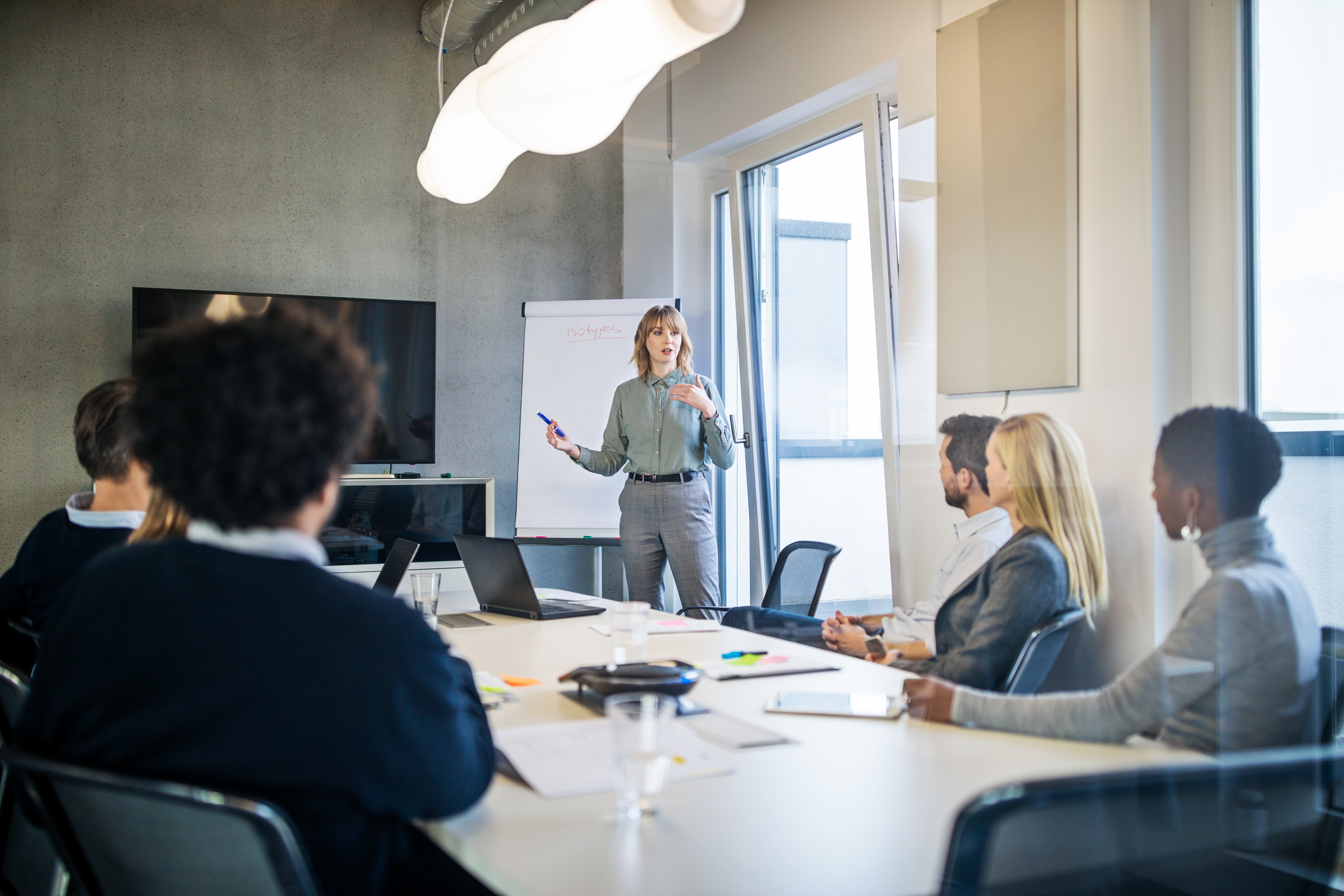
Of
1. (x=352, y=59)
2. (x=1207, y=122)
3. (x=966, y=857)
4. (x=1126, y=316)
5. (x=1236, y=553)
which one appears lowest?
(x=966, y=857)

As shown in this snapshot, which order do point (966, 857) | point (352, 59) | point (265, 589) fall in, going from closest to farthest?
1. point (966, 857)
2. point (265, 589)
3. point (352, 59)

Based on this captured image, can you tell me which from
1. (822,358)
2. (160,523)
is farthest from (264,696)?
(822,358)

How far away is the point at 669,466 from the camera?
13.4 feet

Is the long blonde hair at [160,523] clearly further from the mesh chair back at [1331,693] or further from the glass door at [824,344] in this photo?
the glass door at [824,344]

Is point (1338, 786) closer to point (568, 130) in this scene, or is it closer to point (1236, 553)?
Result: point (1236, 553)

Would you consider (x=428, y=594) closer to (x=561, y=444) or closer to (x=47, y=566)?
(x=47, y=566)

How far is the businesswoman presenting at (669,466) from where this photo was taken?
4.05 meters

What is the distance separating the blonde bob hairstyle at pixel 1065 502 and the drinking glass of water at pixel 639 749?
1.03 metres

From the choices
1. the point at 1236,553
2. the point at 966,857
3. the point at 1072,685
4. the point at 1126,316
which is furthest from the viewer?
the point at 1126,316

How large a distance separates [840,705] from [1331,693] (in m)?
0.69

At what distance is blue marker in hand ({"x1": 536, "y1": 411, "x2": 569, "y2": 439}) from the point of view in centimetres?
426

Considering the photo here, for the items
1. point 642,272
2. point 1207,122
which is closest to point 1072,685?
point 1207,122

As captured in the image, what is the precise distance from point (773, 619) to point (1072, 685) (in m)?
1.41

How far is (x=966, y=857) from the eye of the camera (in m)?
0.74
